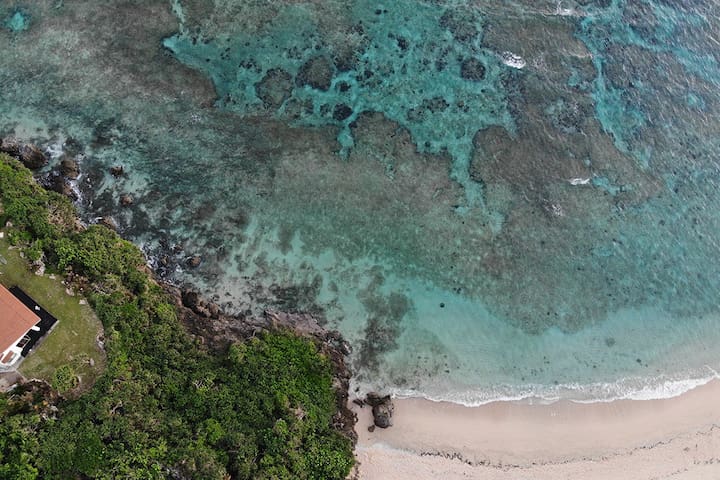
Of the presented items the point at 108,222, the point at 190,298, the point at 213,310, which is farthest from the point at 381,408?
the point at 108,222

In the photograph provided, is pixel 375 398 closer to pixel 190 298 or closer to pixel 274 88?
pixel 190 298

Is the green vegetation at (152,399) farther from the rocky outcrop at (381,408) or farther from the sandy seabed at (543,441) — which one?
the sandy seabed at (543,441)

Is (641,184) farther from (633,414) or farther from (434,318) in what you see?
(434,318)

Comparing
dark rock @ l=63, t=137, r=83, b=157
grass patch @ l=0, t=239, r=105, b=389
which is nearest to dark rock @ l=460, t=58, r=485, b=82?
dark rock @ l=63, t=137, r=83, b=157

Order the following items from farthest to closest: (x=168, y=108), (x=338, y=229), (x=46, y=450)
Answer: (x=168, y=108) → (x=338, y=229) → (x=46, y=450)

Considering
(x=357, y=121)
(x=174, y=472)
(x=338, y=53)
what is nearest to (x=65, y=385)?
(x=174, y=472)

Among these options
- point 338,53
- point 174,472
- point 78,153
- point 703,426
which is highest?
point 338,53

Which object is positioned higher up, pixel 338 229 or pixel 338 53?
pixel 338 53
